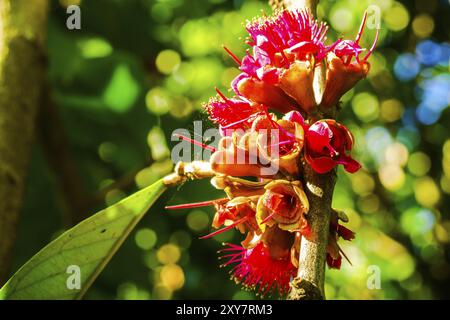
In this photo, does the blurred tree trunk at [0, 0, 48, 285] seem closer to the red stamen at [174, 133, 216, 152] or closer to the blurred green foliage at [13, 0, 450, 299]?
the red stamen at [174, 133, 216, 152]

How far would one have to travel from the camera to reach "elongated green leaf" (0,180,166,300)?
125 centimetres

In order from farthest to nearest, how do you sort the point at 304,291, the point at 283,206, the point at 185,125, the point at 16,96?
the point at 185,125
the point at 16,96
the point at 283,206
the point at 304,291

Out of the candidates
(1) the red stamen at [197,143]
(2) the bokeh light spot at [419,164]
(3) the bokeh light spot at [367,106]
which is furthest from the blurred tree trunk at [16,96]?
(2) the bokeh light spot at [419,164]

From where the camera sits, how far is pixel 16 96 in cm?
183

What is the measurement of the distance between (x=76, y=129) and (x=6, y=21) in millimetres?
1174

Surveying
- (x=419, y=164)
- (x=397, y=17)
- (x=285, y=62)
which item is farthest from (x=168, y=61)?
(x=285, y=62)

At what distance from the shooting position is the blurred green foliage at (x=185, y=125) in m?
2.91

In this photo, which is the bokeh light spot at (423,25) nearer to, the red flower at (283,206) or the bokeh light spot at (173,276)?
the bokeh light spot at (173,276)

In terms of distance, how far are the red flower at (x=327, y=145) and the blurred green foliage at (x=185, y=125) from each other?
170 centimetres

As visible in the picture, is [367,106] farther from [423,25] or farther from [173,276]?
[173,276]

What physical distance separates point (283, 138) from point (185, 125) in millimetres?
1617

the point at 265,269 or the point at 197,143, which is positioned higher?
the point at 197,143

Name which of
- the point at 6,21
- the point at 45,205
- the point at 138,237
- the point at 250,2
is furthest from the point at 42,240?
the point at 250,2

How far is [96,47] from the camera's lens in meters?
2.93
